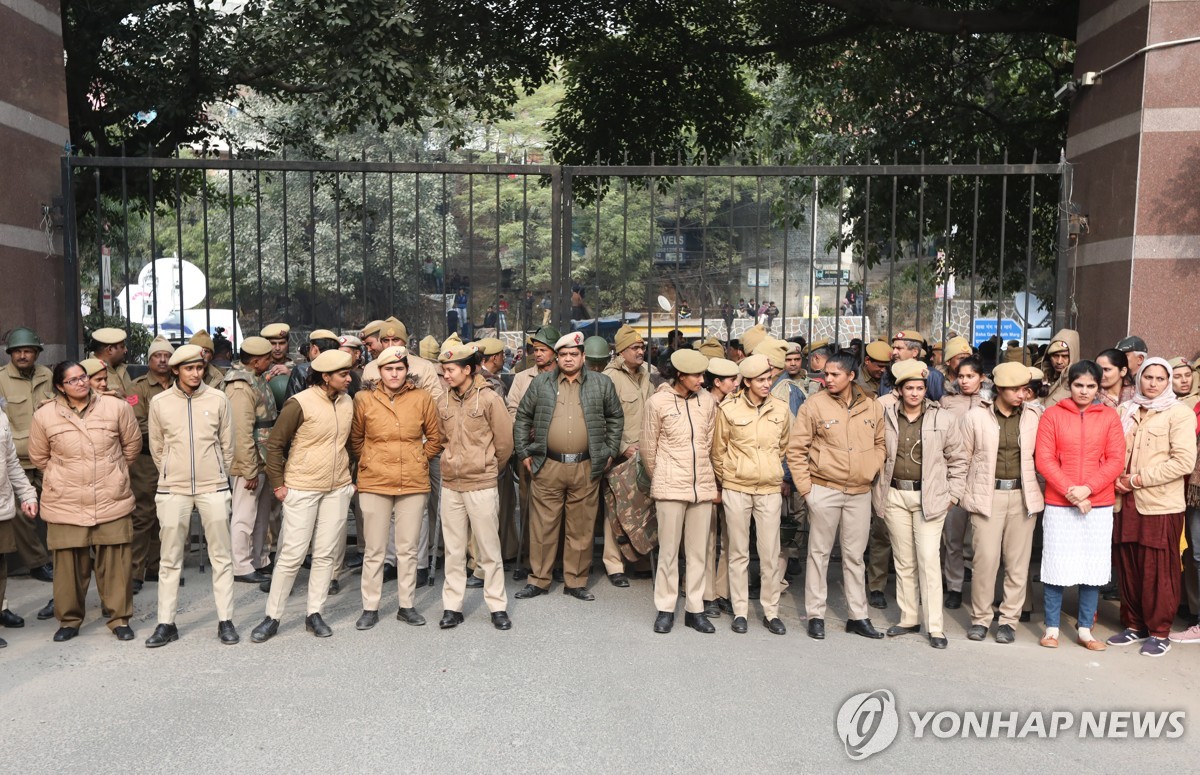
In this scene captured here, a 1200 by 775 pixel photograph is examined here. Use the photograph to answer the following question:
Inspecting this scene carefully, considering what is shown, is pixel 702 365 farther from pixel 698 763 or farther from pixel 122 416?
pixel 122 416

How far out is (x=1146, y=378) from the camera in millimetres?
6680

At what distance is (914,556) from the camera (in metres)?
6.90

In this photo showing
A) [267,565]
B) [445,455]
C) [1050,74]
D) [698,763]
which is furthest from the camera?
[1050,74]

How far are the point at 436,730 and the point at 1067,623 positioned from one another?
4408 millimetres

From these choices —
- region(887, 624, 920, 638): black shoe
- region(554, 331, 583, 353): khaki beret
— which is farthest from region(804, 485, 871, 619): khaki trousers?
region(554, 331, 583, 353): khaki beret

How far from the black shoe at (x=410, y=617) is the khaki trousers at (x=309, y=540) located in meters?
0.53

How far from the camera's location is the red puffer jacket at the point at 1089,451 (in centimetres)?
656

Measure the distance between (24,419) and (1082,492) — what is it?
7.23 m

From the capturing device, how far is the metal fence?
A: 27.3ft

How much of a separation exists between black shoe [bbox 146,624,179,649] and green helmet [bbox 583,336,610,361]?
3355 millimetres

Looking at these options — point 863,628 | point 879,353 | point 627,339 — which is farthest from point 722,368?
point 879,353

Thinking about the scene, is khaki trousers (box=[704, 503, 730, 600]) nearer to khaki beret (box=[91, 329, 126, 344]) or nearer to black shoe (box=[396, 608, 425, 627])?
black shoe (box=[396, 608, 425, 627])

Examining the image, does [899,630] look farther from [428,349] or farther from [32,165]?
[32,165]

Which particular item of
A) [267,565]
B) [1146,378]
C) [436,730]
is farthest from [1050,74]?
[436,730]
